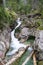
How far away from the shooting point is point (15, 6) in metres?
29.4

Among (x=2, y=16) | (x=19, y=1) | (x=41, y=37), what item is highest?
(x=19, y=1)

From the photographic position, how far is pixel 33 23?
18.9 meters

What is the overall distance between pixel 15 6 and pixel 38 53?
2010cm

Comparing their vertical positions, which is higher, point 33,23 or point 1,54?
point 33,23

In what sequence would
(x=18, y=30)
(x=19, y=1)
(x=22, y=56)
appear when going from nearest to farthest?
(x=22, y=56) → (x=18, y=30) → (x=19, y=1)

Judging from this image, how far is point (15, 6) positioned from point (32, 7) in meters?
2.66

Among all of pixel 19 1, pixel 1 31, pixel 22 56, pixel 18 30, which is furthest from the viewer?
pixel 19 1

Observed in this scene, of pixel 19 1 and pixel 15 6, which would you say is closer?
pixel 15 6

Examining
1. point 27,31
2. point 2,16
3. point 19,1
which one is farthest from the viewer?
point 19,1

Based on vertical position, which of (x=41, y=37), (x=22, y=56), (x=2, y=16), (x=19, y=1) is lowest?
(x=22, y=56)

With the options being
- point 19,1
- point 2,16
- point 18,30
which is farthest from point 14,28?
point 19,1

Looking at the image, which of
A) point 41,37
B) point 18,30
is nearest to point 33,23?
point 18,30

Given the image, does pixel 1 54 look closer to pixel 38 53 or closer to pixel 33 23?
pixel 38 53

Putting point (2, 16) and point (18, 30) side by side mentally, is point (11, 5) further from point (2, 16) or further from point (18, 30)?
point (2, 16)
